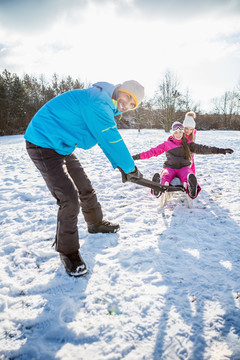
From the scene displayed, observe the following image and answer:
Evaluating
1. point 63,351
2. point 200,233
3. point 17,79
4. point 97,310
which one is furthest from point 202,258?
point 17,79

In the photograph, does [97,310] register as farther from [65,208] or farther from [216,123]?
A: [216,123]

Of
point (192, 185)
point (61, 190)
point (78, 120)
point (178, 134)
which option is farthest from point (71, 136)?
point (178, 134)

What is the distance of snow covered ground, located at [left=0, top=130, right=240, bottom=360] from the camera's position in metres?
1.50

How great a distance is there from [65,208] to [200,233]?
1.89m

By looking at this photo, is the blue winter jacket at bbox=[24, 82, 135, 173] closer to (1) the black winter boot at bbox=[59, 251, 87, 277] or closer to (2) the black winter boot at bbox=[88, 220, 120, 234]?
(1) the black winter boot at bbox=[59, 251, 87, 277]

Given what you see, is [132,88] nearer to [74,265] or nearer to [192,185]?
[74,265]

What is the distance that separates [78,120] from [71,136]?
0.17 meters

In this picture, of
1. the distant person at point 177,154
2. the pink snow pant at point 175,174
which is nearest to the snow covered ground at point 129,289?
the pink snow pant at point 175,174

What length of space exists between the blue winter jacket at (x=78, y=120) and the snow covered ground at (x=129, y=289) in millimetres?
1280

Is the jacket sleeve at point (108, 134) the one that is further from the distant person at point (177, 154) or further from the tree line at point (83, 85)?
the tree line at point (83, 85)

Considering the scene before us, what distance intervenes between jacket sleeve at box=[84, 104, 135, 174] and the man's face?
12.2 inches

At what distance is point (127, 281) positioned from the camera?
2070mm

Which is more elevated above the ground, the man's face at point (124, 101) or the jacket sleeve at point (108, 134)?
the man's face at point (124, 101)

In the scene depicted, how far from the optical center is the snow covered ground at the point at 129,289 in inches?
59.0
